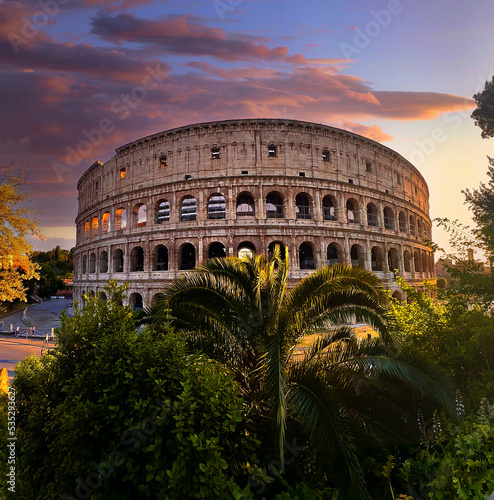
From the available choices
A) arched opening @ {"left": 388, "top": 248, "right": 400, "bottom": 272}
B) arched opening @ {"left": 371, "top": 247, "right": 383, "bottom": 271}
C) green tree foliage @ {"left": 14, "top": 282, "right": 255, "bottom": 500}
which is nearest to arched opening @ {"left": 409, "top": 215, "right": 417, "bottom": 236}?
arched opening @ {"left": 388, "top": 248, "right": 400, "bottom": 272}

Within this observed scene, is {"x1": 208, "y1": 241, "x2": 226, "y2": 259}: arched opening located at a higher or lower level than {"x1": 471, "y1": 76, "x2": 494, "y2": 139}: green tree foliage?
lower

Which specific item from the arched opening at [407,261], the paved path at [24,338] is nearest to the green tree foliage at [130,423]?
the paved path at [24,338]

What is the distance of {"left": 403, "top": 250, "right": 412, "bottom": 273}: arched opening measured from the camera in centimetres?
3372

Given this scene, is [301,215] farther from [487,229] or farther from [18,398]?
[18,398]

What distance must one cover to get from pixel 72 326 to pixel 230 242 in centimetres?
2118

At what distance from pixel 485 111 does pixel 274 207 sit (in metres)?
17.4

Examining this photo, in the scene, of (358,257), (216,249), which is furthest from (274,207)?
(358,257)

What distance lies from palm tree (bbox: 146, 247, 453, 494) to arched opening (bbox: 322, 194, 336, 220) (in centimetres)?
2357

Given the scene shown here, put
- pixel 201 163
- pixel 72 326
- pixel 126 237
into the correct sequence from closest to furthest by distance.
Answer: pixel 72 326
pixel 201 163
pixel 126 237

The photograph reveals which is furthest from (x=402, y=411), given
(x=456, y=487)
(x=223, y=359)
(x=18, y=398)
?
(x=18, y=398)

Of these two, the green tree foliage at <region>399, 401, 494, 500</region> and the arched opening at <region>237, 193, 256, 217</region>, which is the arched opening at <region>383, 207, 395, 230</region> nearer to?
the arched opening at <region>237, 193, 256, 217</region>

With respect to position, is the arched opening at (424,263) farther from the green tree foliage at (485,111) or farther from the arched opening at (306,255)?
Result: the green tree foliage at (485,111)

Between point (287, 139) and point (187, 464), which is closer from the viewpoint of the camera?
point (187, 464)

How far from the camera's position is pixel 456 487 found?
12.1 feet
